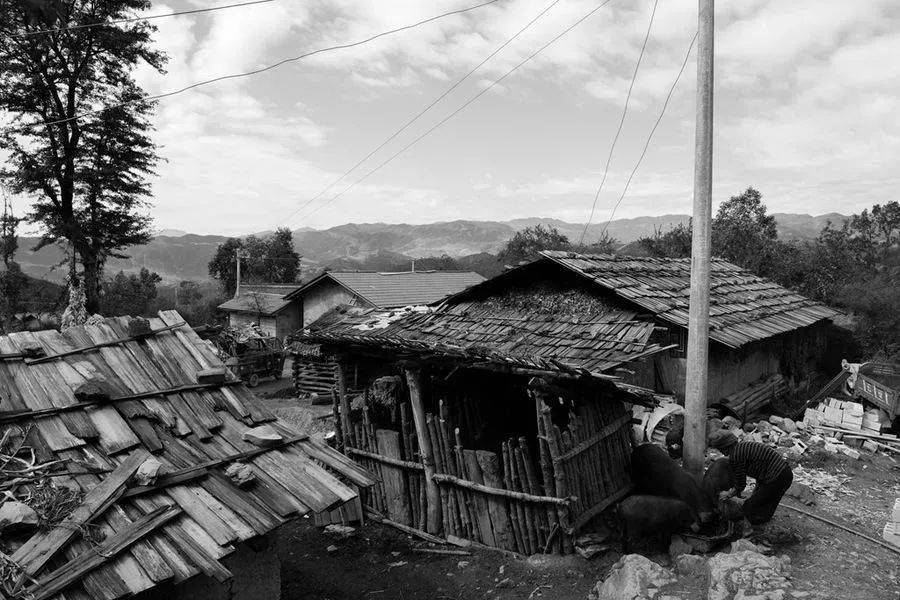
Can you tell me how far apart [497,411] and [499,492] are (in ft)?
8.45

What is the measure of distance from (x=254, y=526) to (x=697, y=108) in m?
7.20

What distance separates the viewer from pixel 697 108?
739 cm

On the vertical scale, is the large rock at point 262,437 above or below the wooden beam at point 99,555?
above

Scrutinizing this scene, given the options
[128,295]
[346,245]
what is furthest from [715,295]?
[346,245]

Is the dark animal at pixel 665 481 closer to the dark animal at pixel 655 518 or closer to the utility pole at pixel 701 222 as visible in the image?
the dark animal at pixel 655 518

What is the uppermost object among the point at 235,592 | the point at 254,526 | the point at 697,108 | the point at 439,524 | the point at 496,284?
the point at 697,108

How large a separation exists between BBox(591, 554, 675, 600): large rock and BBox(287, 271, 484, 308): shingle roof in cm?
1723

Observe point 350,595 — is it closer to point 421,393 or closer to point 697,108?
point 421,393

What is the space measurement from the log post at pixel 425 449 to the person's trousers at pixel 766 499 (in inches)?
170

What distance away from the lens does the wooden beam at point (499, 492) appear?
718 cm

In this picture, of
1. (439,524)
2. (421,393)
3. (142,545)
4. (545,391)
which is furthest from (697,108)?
(142,545)

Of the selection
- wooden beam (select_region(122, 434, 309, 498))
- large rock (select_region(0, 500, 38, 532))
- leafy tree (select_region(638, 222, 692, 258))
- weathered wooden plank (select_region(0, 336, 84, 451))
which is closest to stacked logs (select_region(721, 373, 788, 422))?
wooden beam (select_region(122, 434, 309, 498))

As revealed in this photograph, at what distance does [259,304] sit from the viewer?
98.5ft

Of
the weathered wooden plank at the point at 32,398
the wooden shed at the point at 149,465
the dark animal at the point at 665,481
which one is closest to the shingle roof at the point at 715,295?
the dark animal at the point at 665,481
